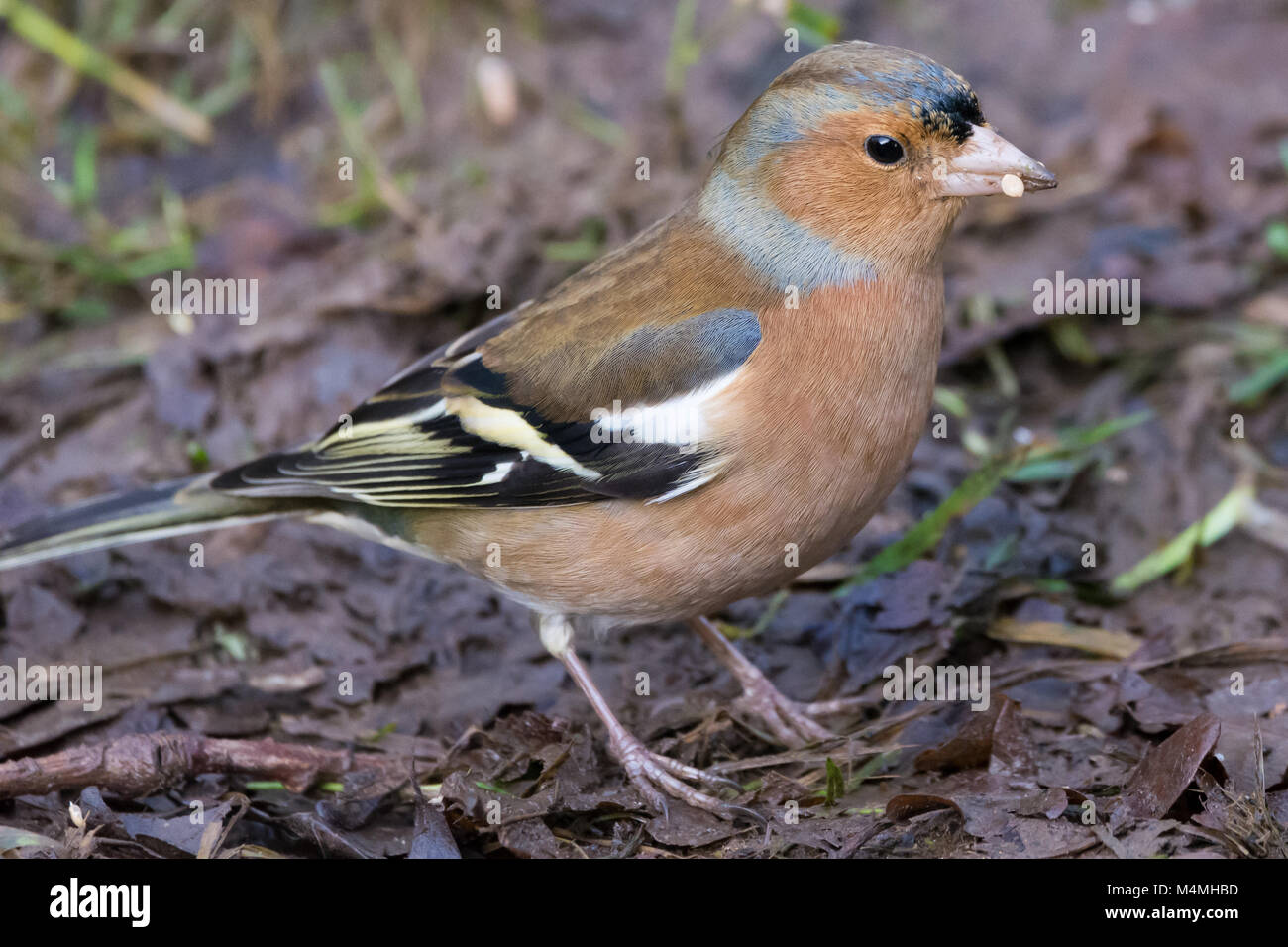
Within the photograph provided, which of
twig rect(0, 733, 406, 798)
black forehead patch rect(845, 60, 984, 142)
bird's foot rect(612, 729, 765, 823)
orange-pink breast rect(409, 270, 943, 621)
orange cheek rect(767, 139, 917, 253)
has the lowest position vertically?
bird's foot rect(612, 729, 765, 823)

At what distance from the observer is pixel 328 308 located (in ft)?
20.4

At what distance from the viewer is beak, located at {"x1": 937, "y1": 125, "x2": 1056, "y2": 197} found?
12.9 feet

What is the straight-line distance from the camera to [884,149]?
4020 millimetres

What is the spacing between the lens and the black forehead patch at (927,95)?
13.0 feet

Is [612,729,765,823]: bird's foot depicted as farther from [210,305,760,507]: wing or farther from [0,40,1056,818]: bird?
[210,305,760,507]: wing

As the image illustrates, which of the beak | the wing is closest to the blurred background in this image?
the wing

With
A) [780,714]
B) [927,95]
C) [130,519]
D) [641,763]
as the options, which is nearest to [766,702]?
[780,714]

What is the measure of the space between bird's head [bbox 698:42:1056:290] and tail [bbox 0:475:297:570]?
2.02 m

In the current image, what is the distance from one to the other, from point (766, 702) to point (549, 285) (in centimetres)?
263

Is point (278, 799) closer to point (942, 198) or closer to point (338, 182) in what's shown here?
point (942, 198)

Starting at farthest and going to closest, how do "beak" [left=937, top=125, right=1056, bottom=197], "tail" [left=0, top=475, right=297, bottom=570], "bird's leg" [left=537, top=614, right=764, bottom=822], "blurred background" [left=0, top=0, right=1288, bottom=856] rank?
"tail" [left=0, top=475, right=297, bottom=570]
"blurred background" [left=0, top=0, right=1288, bottom=856]
"bird's leg" [left=537, top=614, right=764, bottom=822]
"beak" [left=937, top=125, right=1056, bottom=197]

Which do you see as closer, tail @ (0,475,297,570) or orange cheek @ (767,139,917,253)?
orange cheek @ (767,139,917,253)

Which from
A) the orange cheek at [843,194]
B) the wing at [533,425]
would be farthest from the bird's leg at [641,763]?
the orange cheek at [843,194]

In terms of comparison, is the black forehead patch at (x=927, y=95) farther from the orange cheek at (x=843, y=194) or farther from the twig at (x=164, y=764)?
the twig at (x=164, y=764)
